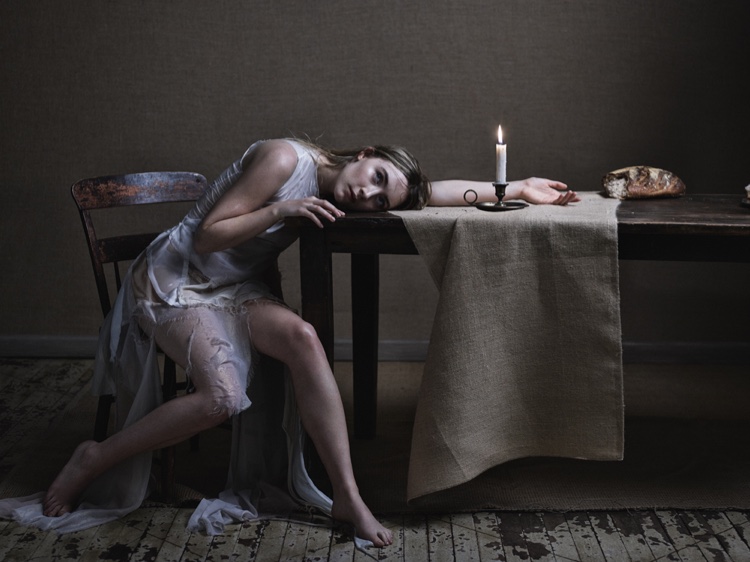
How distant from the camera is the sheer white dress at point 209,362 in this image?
7.19 feet

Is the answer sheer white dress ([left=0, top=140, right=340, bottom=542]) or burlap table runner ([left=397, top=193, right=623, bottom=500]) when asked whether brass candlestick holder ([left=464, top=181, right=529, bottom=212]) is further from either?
sheer white dress ([left=0, top=140, right=340, bottom=542])

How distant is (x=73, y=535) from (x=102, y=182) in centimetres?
103

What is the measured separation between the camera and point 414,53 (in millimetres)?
3404

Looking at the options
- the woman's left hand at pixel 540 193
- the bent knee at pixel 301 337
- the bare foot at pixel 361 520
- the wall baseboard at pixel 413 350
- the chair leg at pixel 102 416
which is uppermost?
the woman's left hand at pixel 540 193

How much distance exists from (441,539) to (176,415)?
754mm

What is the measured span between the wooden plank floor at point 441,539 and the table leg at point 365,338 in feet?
1.86

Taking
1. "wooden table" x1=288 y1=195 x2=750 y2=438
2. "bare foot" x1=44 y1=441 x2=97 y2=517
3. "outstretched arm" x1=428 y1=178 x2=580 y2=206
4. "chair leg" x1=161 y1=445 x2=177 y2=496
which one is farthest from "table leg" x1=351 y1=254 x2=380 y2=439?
"bare foot" x1=44 y1=441 x2=97 y2=517

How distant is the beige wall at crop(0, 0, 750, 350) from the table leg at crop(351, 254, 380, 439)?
985 millimetres

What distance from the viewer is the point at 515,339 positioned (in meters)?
2.15

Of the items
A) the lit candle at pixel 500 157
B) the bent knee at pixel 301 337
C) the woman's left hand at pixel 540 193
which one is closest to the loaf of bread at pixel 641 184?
the woman's left hand at pixel 540 193

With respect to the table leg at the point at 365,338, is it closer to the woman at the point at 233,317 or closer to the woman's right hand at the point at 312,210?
the woman at the point at 233,317

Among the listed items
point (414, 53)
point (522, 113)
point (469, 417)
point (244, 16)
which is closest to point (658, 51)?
point (522, 113)

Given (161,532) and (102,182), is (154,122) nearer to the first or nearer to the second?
(102,182)

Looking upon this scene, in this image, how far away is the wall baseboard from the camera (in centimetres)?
362
